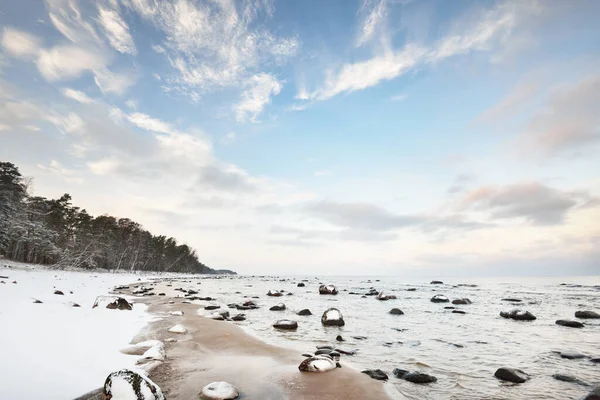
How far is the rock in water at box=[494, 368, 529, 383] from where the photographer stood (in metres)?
6.56

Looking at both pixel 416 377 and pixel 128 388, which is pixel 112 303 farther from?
pixel 416 377

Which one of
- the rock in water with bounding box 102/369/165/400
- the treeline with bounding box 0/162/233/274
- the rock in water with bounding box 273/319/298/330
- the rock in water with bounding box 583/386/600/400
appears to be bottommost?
the rock in water with bounding box 273/319/298/330

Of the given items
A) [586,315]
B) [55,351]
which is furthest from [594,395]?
[586,315]

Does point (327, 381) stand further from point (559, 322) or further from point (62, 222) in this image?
point (62, 222)

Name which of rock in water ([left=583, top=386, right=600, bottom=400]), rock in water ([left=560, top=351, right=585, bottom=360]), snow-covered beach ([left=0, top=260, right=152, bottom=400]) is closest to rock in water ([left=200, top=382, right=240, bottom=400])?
snow-covered beach ([left=0, top=260, right=152, bottom=400])

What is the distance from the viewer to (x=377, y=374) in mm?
6469

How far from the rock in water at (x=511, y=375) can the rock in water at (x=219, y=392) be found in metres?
6.05

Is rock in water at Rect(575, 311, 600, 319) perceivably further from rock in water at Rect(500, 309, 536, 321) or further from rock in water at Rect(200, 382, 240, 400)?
rock in water at Rect(200, 382, 240, 400)

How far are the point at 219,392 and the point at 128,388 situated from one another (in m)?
1.52

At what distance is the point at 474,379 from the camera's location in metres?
6.61

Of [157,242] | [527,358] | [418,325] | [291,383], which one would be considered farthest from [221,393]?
[157,242]

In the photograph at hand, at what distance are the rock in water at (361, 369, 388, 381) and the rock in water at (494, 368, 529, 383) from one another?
277 centimetres

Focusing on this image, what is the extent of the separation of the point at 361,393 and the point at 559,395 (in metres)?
4.07

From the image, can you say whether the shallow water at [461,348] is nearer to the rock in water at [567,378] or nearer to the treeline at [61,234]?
the rock in water at [567,378]
